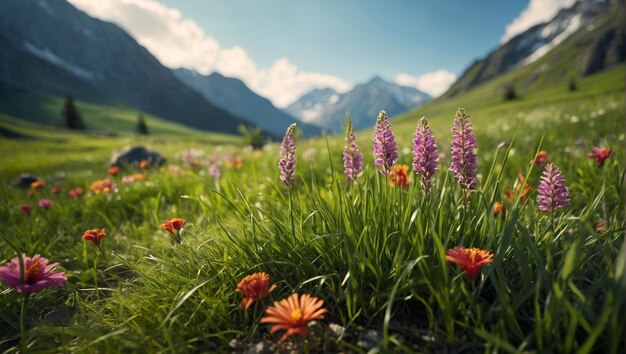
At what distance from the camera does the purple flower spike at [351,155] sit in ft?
8.16

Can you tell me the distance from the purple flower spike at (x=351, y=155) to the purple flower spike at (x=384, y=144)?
27 cm

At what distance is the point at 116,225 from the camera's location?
5.04m

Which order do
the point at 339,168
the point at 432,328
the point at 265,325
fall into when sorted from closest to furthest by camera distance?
the point at 432,328, the point at 265,325, the point at 339,168

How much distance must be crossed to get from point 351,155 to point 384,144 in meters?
0.48

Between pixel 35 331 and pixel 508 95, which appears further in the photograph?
pixel 508 95

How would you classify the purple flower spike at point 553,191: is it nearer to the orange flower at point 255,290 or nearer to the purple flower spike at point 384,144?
the purple flower spike at point 384,144

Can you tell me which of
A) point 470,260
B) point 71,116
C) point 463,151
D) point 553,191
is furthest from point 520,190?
point 71,116

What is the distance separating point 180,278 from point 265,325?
0.74 metres

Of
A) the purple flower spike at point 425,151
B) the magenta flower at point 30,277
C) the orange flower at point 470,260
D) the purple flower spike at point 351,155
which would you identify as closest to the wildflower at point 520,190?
the purple flower spike at point 425,151

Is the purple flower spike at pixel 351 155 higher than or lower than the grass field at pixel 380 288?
higher

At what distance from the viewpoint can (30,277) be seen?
208cm

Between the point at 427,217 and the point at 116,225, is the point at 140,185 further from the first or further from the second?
the point at 427,217

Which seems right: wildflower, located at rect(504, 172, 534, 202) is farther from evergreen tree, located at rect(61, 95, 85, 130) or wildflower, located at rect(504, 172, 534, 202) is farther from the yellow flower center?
evergreen tree, located at rect(61, 95, 85, 130)

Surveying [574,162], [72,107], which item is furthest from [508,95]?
[72,107]
